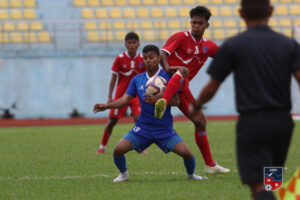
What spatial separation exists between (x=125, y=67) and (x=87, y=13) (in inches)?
602

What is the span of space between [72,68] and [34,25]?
2398 mm

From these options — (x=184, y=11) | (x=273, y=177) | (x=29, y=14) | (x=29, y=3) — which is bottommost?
(x=273, y=177)

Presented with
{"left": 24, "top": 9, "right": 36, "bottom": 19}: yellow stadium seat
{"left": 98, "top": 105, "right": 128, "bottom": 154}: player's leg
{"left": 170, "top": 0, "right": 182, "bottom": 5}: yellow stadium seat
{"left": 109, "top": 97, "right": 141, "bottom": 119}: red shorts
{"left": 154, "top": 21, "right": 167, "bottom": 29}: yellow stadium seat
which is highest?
{"left": 170, "top": 0, "right": 182, "bottom": 5}: yellow stadium seat

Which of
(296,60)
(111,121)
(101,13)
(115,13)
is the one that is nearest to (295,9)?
(115,13)

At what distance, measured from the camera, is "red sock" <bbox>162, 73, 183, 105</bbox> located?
7203 millimetres

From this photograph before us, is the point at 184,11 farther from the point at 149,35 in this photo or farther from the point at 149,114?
the point at 149,114

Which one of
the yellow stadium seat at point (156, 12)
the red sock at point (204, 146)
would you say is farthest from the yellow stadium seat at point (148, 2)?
the red sock at point (204, 146)

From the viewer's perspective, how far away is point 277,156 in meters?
4.35

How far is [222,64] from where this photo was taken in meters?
4.28

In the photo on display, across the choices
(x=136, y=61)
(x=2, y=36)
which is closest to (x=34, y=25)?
(x=2, y=36)

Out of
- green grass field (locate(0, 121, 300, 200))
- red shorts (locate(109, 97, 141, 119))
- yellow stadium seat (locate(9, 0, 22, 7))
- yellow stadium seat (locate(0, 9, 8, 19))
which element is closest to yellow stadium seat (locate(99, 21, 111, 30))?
yellow stadium seat (locate(9, 0, 22, 7))

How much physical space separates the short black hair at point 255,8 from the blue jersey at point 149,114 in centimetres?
319

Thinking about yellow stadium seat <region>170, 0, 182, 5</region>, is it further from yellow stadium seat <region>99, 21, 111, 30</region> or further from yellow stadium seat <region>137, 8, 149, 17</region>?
yellow stadium seat <region>99, 21, 111, 30</region>

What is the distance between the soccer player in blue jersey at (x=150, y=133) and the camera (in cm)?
719
